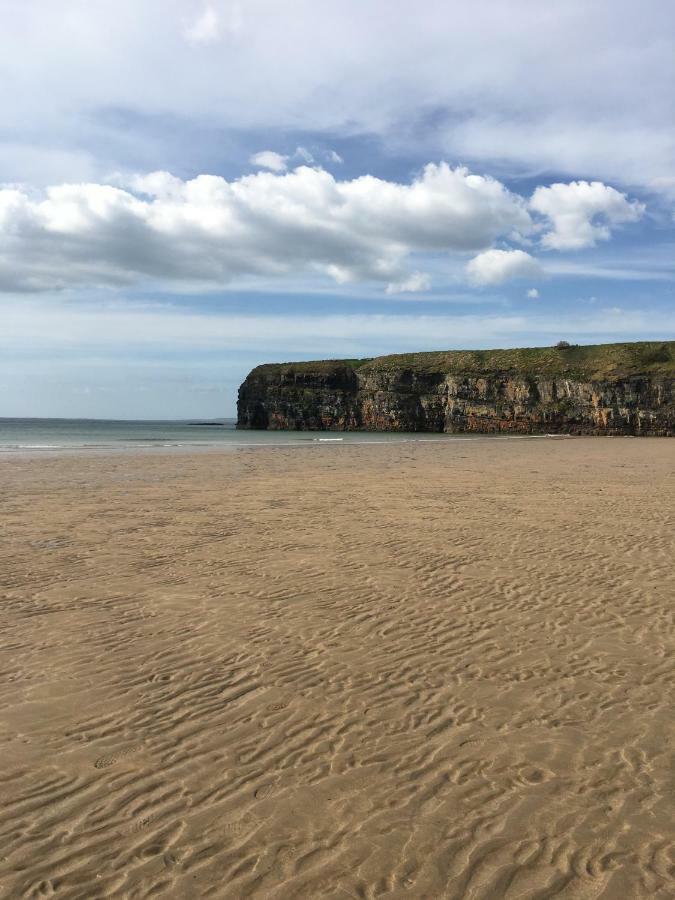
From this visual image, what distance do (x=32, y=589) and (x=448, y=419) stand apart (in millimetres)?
103786

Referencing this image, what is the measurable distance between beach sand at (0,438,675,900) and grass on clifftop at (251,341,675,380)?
95.0 metres

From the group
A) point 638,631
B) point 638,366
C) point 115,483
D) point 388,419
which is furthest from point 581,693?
point 388,419

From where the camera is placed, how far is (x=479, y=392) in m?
107

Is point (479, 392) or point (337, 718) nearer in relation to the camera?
point (337, 718)

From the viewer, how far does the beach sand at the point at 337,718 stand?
3666 mm

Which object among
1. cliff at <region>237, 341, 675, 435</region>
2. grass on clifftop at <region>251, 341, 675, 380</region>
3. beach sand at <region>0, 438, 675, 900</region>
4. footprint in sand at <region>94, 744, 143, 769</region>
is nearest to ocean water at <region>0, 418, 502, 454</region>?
cliff at <region>237, 341, 675, 435</region>

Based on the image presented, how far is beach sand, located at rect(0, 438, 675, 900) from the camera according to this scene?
3.67 metres

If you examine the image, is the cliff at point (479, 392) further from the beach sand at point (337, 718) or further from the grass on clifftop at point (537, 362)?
the beach sand at point (337, 718)

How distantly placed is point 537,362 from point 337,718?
107m

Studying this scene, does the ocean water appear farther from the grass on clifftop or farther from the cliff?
the grass on clifftop

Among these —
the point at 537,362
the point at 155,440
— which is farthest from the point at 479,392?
the point at 155,440

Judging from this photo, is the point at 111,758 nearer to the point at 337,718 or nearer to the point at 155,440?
the point at 337,718

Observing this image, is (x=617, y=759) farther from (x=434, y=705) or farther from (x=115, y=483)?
(x=115, y=483)

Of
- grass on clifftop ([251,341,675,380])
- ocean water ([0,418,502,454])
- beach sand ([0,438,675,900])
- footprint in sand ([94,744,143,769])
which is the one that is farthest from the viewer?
grass on clifftop ([251,341,675,380])
